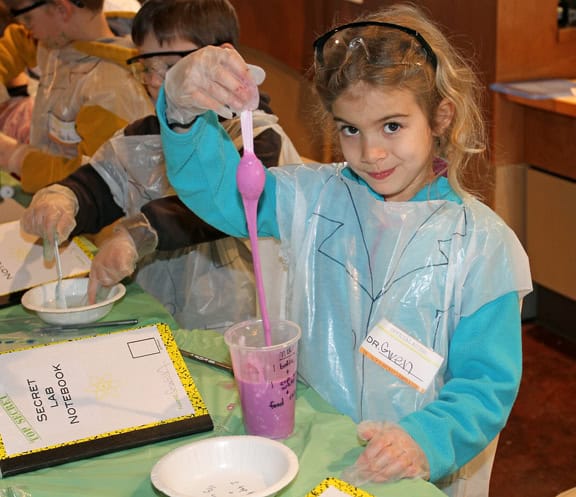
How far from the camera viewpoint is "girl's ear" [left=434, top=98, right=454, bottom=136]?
1.46 m

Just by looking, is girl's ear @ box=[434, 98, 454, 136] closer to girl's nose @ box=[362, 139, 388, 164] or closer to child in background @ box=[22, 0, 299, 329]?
girl's nose @ box=[362, 139, 388, 164]

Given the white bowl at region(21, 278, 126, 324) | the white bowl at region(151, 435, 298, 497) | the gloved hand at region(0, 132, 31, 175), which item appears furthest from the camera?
the gloved hand at region(0, 132, 31, 175)

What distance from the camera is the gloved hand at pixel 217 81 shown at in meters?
1.24

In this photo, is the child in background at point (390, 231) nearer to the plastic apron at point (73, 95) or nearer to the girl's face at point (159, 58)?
the girl's face at point (159, 58)

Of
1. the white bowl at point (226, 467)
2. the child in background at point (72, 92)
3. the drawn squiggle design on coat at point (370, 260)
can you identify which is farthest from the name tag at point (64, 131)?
the white bowl at point (226, 467)

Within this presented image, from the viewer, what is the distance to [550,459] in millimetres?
2619

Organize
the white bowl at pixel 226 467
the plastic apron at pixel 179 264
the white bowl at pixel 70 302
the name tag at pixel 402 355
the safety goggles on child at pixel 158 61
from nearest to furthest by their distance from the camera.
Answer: the white bowl at pixel 226 467 < the name tag at pixel 402 355 < the white bowl at pixel 70 302 < the safety goggles on child at pixel 158 61 < the plastic apron at pixel 179 264

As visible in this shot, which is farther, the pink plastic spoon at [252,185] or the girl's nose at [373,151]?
the girl's nose at [373,151]

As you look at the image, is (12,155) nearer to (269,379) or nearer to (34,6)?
(34,6)

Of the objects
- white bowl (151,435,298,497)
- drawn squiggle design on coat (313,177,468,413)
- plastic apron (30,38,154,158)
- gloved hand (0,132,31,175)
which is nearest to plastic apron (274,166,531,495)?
drawn squiggle design on coat (313,177,468,413)

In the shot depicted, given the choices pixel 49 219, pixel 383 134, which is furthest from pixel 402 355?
pixel 49 219

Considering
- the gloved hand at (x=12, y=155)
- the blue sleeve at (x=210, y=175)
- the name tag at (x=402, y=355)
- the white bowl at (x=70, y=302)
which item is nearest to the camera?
the name tag at (x=402, y=355)

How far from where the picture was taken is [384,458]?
1105mm

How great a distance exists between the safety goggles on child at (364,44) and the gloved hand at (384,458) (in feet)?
1.90
